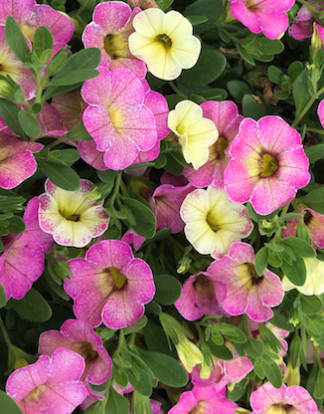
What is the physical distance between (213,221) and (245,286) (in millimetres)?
138

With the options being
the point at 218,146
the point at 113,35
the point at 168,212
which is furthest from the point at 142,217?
the point at 113,35

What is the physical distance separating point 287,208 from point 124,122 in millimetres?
338

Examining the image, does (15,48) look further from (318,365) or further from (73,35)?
(318,365)

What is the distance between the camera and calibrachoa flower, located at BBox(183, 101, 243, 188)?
0.69 metres

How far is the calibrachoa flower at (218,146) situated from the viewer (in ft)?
2.27

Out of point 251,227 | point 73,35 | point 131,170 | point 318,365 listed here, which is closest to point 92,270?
point 131,170

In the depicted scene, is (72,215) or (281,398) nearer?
(72,215)

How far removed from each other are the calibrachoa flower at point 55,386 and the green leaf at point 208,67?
51 cm

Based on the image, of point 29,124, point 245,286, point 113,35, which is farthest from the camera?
point 245,286

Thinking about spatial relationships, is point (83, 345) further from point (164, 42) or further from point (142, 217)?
point (164, 42)

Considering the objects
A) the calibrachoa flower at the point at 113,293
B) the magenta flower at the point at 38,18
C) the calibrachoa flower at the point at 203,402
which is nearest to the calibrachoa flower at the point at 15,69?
the magenta flower at the point at 38,18

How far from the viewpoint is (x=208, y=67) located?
70 centimetres

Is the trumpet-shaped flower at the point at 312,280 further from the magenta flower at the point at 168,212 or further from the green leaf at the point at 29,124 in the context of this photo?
the green leaf at the point at 29,124

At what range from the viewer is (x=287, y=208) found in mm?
740
